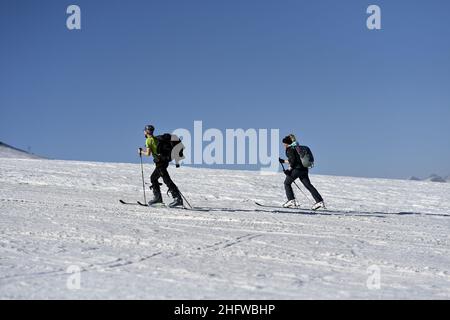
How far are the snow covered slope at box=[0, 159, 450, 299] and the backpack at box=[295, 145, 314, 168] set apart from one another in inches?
56.8

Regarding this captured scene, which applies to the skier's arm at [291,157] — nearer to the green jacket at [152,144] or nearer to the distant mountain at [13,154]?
the green jacket at [152,144]

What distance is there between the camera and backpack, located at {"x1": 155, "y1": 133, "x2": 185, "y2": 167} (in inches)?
472

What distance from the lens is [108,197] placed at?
14.2 m

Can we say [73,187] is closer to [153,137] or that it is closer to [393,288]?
[153,137]

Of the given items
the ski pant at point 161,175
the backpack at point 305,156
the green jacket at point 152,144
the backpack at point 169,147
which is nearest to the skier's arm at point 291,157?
the backpack at point 305,156

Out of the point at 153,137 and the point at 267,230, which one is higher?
the point at 153,137

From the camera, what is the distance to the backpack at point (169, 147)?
11992 mm

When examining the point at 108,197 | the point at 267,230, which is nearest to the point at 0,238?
the point at 267,230

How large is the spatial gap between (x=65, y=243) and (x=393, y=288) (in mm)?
4340

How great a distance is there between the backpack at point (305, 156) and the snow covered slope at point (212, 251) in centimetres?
144

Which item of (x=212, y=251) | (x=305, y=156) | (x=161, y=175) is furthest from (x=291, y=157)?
(x=212, y=251)

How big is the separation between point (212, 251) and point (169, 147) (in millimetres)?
5673

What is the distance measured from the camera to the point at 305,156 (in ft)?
42.9
